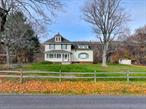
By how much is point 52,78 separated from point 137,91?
8776mm

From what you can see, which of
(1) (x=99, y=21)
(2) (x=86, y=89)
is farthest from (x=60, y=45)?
(2) (x=86, y=89)

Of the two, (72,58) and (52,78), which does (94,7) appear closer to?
(72,58)

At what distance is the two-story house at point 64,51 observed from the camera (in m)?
86.7

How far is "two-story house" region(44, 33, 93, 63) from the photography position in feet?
284

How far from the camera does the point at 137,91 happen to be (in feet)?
67.2

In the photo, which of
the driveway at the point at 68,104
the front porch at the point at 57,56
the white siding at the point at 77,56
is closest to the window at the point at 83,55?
the white siding at the point at 77,56

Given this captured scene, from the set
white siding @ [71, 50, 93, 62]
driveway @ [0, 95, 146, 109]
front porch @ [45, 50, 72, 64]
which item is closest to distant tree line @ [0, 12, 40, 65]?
front porch @ [45, 50, 72, 64]

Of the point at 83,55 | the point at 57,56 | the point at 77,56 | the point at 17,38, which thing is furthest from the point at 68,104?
the point at 83,55

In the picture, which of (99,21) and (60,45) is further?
(60,45)

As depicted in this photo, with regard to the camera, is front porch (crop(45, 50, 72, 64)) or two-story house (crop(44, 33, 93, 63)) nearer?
front porch (crop(45, 50, 72, 64))

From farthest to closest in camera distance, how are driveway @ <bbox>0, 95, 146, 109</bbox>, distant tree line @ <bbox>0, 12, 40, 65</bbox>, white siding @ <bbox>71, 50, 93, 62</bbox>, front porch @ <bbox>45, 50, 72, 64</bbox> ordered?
1. white siding @ <bbox>71, 50, 93, 62</bbox>
2. front porch @ <bbox>45, 50, 72, 64</bbox>
3. distant tree line @ <bbox>0, 12, 40, 65</bbox>
4. driveway @ <bbox>0, 95, 146, 109</bbox>

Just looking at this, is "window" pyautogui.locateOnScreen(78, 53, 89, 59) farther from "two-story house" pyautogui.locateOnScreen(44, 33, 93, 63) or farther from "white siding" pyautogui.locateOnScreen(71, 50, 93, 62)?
"white siding" pyautogui.locateOnScreen(71, 50, 93, 62)

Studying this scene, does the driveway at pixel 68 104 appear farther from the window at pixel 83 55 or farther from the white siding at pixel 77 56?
the window at pixel 83 55

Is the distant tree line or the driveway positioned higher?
the distant tree line
